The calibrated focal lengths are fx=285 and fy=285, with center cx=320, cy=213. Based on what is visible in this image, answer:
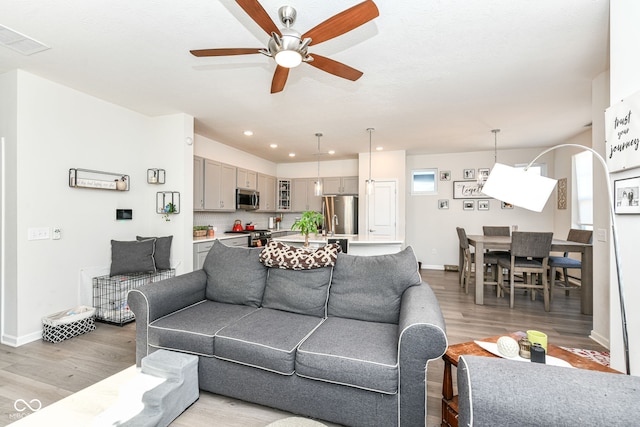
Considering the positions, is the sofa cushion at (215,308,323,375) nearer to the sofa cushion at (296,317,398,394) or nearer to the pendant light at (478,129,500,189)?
the sofa cushion at (296,317,398,394)

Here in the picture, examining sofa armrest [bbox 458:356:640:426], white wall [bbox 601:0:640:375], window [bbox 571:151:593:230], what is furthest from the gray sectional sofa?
window [bbox 571:151:593:230]

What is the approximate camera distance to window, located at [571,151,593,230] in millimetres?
4902

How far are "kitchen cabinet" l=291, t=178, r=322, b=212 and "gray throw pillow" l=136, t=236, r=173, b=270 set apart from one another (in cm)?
372

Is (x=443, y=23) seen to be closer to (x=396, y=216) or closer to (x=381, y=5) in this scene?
(x=381, y=5)

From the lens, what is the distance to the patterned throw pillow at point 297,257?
239 cm

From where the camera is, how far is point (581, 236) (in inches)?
167

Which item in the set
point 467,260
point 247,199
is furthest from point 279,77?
point 467,260

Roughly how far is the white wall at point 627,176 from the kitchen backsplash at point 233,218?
5.39 m

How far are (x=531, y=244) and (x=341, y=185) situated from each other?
3956mm

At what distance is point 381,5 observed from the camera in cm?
194

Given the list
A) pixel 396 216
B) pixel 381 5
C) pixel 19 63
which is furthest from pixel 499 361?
pixel 396 216

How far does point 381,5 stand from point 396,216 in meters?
4.71

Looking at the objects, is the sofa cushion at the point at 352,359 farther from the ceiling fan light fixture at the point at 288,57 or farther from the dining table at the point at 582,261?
the dining table at the point at 582,261

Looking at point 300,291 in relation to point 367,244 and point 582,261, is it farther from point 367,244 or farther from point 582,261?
point 582,261
